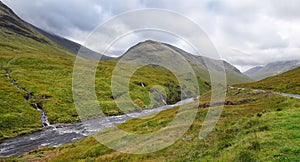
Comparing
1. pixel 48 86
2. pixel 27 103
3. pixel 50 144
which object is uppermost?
pixel 48 86

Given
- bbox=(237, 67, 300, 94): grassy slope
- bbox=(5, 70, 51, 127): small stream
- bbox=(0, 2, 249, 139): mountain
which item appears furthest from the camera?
bbox=(237, 67, 300, 94): grassy slope

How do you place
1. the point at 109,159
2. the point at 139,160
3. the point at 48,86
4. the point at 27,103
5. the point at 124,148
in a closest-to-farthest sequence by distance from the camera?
the point at 139,160 → the point at 109,159 → the point at 124,148 → the point at 27,103 → the point at 48,86

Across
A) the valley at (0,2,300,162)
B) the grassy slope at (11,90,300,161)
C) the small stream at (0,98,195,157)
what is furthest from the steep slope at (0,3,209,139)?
the grassy slope at (11,90,300,161)

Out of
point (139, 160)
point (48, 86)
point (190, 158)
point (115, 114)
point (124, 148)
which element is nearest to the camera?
point (190, 158)

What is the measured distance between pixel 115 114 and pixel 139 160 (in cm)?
6355

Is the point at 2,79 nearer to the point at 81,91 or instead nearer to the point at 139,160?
the point at 81,91

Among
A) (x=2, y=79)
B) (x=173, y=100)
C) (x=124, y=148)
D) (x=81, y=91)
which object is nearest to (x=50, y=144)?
(x=124, y=148)

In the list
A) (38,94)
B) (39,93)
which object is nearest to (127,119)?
(38,94)

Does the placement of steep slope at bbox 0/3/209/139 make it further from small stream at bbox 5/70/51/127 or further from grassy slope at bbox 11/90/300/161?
grassy slope at bbox 11/90/300/161

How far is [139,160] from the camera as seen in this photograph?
2336 cm

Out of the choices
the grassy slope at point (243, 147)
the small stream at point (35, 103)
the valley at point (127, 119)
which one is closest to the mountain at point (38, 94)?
the small stream at point (35, 103)

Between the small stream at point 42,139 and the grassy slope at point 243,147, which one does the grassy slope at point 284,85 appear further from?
the small stream at point 42,139

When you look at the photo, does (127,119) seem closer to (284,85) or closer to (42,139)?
(42,139)

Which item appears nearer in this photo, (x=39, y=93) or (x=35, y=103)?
(x=35, y=103)
